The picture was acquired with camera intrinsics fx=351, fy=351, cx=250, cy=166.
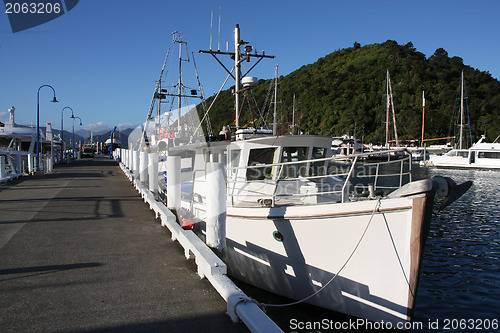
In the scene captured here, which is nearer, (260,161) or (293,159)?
(260,161)

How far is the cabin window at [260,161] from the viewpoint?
26.2ft

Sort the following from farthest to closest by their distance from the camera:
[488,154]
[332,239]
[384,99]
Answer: [384,99]
[488,154]
[332,239]

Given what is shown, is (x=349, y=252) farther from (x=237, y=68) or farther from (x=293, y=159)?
(x=237, y=68)

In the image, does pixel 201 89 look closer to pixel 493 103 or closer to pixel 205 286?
pixel 205 286

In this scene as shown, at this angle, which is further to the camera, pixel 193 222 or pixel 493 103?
pixel 493 103

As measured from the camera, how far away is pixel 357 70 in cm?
9312

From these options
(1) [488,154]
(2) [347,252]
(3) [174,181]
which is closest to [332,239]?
(2) [347,252]

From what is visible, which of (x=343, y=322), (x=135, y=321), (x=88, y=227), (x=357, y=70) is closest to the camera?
(x=135, y=321)

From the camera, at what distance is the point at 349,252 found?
17.5ft

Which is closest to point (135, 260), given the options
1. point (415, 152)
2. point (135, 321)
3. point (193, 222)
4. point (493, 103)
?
point (135, 321)

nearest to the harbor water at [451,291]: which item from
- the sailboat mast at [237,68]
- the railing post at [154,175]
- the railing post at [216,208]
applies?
the railing post at [216,208]

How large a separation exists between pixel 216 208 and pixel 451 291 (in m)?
6.65

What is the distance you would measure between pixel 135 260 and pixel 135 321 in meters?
1.87

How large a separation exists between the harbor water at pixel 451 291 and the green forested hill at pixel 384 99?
147ft
